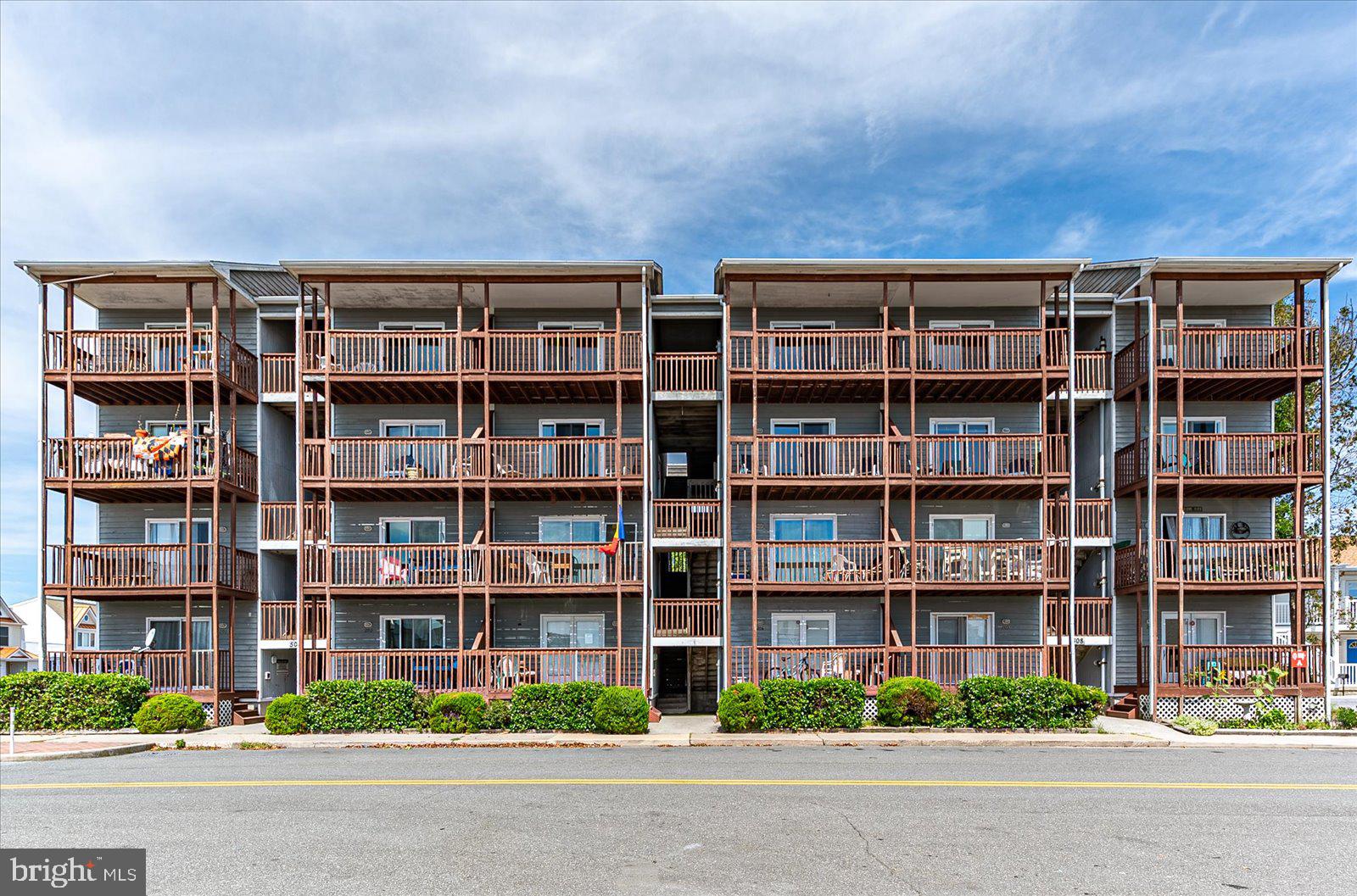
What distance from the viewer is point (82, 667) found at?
73.2 ft

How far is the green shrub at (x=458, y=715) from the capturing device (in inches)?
797

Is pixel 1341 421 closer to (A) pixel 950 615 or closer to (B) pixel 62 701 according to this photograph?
(A) pixel 950 615

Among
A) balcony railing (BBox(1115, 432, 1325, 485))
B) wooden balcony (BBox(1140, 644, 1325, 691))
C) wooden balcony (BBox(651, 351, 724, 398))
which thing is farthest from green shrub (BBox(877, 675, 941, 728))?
wooden balcony (BBox(651, 351, 724, 398))

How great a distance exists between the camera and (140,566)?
22734mm

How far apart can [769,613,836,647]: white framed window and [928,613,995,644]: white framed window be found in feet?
8.71

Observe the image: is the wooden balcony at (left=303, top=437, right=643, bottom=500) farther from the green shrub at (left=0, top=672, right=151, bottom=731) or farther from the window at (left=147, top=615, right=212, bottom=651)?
the green shrub at (left=0, top=672, right=151, bottom=731)

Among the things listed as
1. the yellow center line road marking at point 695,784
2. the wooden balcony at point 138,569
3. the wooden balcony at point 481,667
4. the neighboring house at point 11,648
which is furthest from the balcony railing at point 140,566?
the neighboring house at point 11,648

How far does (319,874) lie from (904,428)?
19.6 meters

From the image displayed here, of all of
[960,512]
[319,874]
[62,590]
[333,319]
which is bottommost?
[319,874]

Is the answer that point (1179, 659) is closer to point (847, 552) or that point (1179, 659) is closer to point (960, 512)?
point (960, 512)

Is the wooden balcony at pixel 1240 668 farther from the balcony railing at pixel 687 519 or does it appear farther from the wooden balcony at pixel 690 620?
the balcony railing at pixel 687 519

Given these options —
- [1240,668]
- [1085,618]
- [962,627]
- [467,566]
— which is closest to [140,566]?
[467,566]

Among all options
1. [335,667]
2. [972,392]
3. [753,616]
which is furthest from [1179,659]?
[335,667]

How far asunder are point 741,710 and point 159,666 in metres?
14.1
